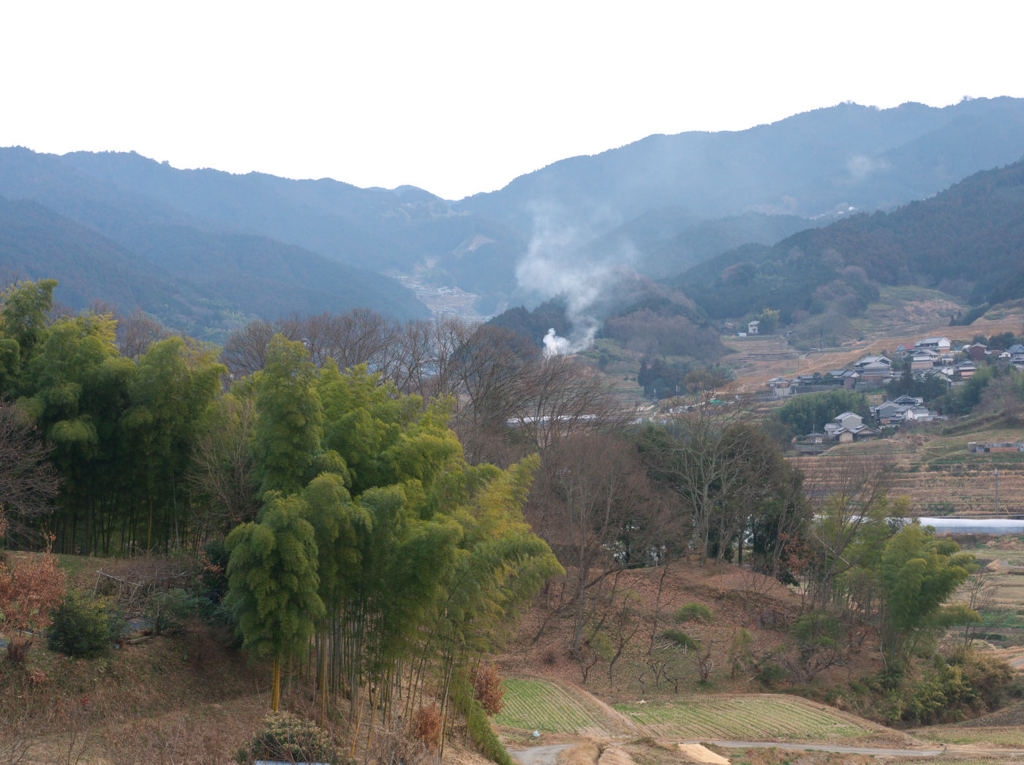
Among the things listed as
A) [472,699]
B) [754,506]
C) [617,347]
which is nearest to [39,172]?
[617,347]

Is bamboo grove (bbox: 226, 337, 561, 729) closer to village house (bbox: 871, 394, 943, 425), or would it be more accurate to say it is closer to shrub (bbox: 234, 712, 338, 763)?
shrub (bbox: 234, 712, 338, 763)

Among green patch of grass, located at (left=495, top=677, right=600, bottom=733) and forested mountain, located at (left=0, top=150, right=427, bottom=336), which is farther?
forested mountain, located at (left=0, top=150, right=427, bottom=336)

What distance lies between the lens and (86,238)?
10962 cm

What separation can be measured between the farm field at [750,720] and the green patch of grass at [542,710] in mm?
1309

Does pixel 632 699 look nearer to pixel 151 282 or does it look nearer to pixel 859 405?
pixel 859 405

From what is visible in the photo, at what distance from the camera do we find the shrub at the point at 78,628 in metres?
11.2

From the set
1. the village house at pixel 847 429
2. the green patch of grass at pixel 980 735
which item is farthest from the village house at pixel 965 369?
the green patch of grass at pixel 980 735

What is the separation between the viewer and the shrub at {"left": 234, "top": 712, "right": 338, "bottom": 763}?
29.5 ft

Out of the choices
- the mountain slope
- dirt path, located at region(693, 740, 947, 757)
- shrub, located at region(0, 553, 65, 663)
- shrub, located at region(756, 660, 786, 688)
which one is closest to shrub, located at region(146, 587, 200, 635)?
shrub, located at region(0, 553, 65, 663)

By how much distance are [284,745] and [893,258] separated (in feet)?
448

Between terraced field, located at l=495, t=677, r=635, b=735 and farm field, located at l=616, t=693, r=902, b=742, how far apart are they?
0.80 m

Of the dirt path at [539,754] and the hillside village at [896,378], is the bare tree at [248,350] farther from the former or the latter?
the hillside village at [896,378]

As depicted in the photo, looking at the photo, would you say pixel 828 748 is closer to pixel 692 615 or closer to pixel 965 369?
pixel 692 615

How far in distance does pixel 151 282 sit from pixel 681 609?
93.7 metres
